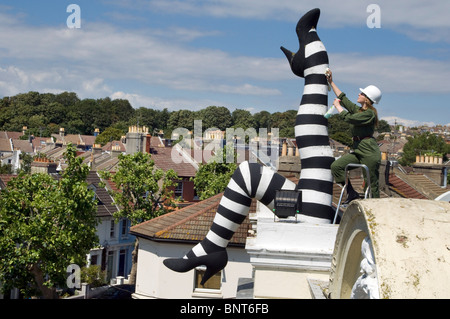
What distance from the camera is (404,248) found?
394 centimetres

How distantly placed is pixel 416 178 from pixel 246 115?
114278 mm

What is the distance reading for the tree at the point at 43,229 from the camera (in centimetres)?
2348

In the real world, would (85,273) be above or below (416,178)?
below

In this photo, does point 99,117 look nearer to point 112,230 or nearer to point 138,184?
point 112,230

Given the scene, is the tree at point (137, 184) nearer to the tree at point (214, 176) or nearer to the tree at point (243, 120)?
the tree at point (214, 176)

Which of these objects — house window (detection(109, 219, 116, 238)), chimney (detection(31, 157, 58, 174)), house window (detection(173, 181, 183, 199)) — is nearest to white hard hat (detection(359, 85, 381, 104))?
house window (detection(109, 219, 116, 238))

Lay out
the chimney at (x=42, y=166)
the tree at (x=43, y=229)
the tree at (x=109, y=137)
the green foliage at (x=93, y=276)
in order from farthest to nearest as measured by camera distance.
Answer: the tree at (x=109, y=137) < the chimney at (x=42, y=166) < the green foliage at (x=93, y=276) < the tree at (x=43, y=229)

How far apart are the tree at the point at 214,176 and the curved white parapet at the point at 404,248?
36.7 metres

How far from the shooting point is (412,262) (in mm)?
3834

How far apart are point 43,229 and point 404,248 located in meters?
22.0

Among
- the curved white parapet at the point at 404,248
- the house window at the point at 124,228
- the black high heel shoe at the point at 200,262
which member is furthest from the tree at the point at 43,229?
the curved white parapet at the point at 404,248

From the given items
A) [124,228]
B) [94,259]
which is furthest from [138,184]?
[124,228]
